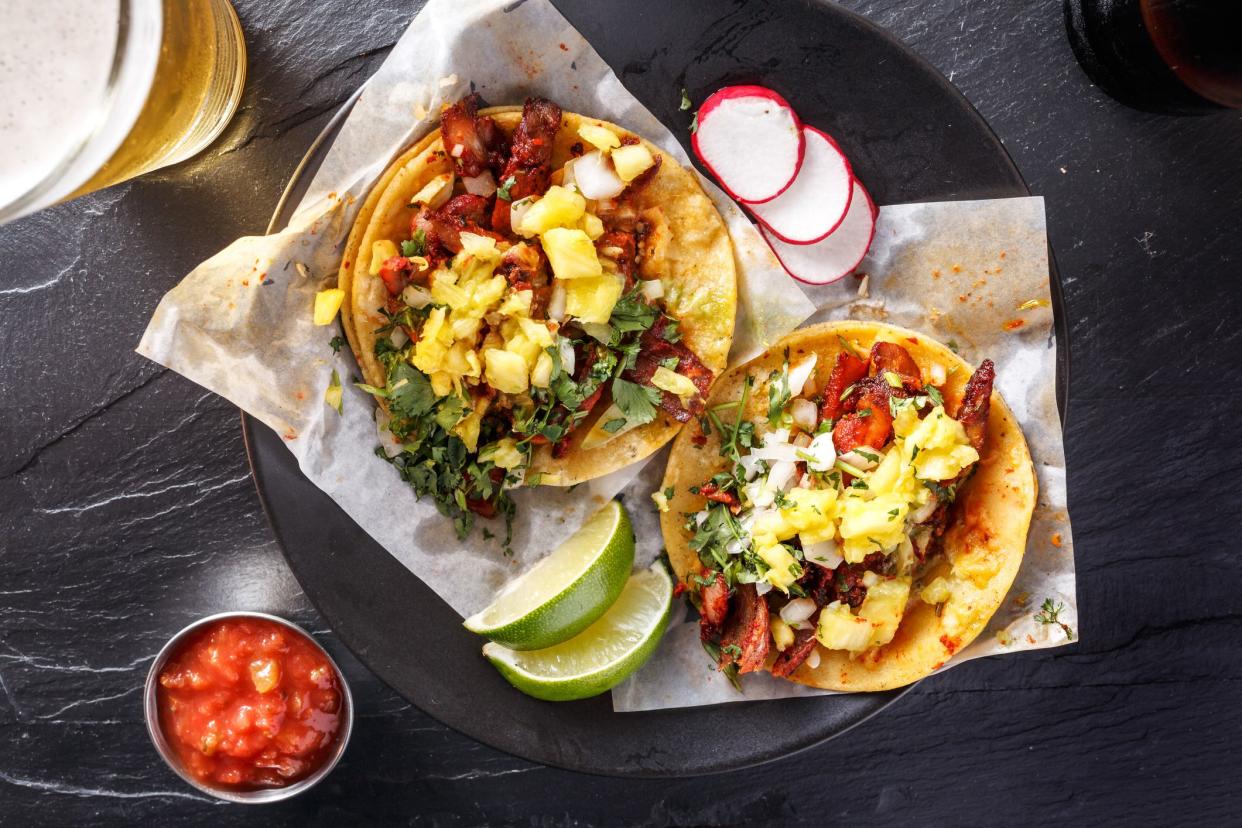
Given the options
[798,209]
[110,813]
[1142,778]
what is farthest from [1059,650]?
[110,813]

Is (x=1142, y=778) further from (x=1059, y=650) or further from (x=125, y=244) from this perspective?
(x=125, y=244)

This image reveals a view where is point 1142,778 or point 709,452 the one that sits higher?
point 709,452

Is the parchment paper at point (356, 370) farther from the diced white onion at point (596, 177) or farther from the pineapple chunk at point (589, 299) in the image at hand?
the pineapple chunk at point (589, 299)

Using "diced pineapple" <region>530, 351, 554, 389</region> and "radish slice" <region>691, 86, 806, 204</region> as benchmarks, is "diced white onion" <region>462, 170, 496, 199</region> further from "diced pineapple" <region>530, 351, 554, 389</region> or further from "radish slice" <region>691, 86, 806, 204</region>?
"radish slice" <region>691, 86, 806, 204</region>

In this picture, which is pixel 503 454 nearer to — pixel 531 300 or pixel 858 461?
pixel 531 300

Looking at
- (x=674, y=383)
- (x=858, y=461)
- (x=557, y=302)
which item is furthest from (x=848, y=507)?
(x=557, y=302)

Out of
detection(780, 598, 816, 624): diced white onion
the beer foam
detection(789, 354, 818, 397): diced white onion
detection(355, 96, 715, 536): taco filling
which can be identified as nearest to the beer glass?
the beer foam

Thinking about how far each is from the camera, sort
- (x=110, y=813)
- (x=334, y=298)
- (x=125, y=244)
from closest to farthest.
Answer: (x=334, y=298)
(x=125, y=244)
(x=110, y=813)
